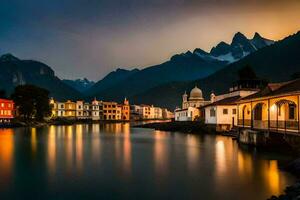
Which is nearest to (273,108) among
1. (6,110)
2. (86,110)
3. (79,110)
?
(6,110)

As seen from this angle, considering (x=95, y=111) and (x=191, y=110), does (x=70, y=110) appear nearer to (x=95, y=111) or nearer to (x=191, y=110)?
(x=95, y=111)

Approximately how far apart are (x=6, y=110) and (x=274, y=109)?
108 metres

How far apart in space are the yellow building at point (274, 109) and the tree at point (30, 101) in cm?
8729

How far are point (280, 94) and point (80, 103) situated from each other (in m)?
158

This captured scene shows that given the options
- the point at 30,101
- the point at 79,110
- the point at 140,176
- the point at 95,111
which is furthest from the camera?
the point at 95,111

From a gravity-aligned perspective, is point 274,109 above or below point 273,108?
below

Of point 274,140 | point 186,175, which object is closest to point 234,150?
point 274,140

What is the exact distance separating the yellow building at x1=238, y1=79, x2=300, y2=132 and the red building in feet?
317

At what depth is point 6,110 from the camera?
127750 millimetres

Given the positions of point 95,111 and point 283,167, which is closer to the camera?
point 283,167

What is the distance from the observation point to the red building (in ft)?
413

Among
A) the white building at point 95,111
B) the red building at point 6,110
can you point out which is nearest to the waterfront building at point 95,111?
the white building at point 95,111

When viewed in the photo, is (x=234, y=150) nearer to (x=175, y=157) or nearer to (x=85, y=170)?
(x=175, y=157)

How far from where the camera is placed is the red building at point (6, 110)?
413 ft
